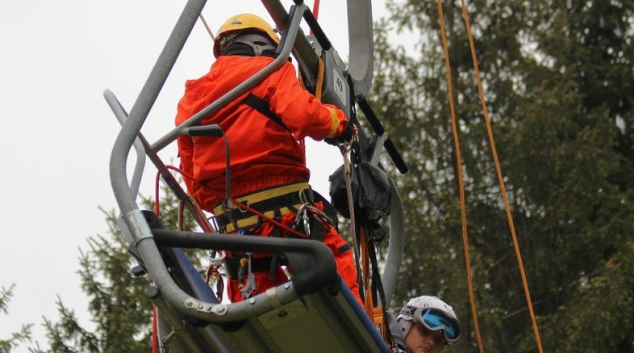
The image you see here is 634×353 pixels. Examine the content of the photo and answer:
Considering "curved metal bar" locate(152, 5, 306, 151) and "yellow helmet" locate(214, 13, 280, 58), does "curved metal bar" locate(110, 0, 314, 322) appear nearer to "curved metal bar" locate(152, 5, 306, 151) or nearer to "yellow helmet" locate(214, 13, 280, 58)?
"curved metal bar" locate(152, 5, 306, 151)

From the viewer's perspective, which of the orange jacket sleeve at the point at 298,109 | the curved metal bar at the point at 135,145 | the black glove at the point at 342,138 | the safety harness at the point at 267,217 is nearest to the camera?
the curved metal bar at the point at 135,145

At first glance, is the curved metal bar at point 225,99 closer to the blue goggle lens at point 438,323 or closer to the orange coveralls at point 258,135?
the orange coveralls at point 258,135

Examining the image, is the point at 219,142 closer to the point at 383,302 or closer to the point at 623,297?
the point at 383,302

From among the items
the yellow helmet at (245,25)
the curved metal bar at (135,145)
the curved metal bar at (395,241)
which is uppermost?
the yellow helmet at (245,25)

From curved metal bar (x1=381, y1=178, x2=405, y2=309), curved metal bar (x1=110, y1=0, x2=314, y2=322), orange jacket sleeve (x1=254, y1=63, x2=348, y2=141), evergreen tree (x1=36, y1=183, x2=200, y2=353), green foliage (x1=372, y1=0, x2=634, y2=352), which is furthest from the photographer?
green foliage (x1=372, y1=0, x2=634, y2=352)

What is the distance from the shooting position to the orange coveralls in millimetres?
5246

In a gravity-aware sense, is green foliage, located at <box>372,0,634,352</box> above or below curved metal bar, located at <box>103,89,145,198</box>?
above

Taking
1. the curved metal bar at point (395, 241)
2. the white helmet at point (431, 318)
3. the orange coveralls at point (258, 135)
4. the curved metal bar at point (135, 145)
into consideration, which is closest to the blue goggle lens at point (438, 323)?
the white helmet at point (431, 318)

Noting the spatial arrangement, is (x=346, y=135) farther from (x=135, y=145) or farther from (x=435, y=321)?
(x=435, y=321)

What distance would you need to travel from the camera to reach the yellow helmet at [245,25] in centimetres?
557

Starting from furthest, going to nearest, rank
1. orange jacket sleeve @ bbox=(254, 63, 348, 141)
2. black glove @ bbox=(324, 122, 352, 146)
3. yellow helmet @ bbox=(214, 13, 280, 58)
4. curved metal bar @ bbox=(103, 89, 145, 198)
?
yellow helmet @ bbox=(214, 13, 280, 58)
black glove @ bbox=(324, 122, 352, 146)
orange jacket sleeve @ bbox=(254, 63, 348, 141)
curved metal bar @ bbox=(103, 89, 145, 198)

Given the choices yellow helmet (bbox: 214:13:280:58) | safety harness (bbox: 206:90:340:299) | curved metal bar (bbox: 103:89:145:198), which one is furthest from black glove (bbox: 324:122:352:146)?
curved metal bar (bbox: 103:89:145:198)

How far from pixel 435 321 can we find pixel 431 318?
0.8 inches

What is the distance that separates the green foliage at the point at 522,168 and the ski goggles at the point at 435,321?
7320 millimetres
